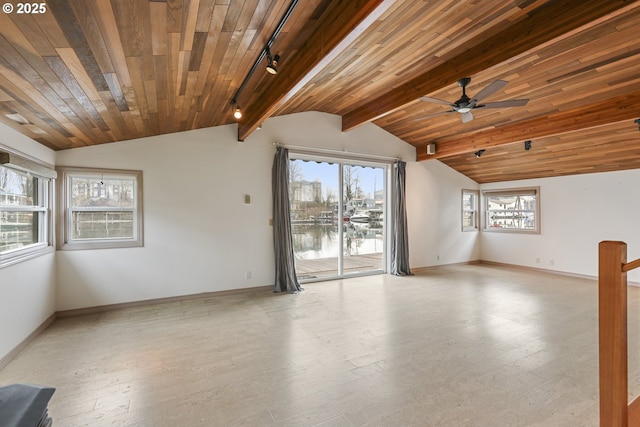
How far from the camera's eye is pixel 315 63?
260cm

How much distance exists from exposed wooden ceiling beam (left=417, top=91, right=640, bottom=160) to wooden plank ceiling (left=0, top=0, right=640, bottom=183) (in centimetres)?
2

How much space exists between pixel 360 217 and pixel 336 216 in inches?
27.1

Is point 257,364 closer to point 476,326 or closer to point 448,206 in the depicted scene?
point 476,326

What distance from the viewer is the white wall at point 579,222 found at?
18.8 ft

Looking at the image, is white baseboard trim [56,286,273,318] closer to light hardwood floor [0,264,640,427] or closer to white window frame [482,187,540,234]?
light hardwood floor [0,264,640,427]

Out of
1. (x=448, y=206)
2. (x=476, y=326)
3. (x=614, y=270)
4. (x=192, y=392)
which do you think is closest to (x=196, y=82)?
(x=192, y=392)

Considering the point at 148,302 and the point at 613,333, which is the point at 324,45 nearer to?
the point at 613,333

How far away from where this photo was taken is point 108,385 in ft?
7.92

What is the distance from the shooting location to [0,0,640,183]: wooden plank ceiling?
182cm

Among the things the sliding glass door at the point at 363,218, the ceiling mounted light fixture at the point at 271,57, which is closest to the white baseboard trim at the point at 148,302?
the sliding glass door at the point at 363,218

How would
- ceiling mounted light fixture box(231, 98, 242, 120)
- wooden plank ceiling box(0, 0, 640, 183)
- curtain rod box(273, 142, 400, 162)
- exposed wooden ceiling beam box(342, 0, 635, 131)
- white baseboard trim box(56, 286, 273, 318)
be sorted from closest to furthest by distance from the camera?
1. wooden plank ceiling box(0, 0, 640, 183)
2. exposed wooden ceiling beam box(342, 0, 635, 131)
3. ceiling mounted light fixture box(231, 98, 242, 120)
4. white baseboard trim box(56, 286, 273, 318)
5. curtain rod box(273, 142, 400, 162)

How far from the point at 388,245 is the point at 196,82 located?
5.27 m

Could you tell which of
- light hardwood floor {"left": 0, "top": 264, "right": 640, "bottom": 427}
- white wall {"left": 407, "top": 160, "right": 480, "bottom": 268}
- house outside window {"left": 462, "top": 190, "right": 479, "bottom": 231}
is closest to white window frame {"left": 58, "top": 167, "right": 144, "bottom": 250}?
light hardwood floor {"left": 0, "top": 264, "right": 640, "bottom": 427}

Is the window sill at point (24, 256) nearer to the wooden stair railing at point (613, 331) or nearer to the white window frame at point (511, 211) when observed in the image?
the wooden stair railing at point (613, 331)
